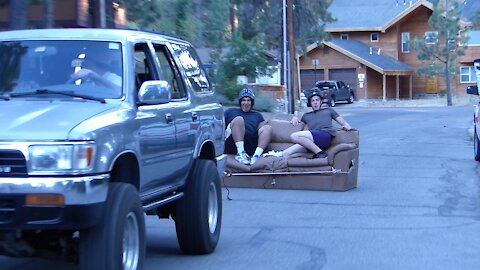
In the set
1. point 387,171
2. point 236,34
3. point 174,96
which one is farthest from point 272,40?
point 174,96

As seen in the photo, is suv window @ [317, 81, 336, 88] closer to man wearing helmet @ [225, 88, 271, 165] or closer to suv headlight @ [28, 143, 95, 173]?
man wearing helmet @ [225, 88, 271, 165]

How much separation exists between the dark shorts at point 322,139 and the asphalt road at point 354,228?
0.80m

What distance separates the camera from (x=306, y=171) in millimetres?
13289

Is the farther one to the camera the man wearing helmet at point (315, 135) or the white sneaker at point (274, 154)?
the white sneaker at point (274, 154)

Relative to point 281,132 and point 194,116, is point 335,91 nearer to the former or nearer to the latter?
point 281,132

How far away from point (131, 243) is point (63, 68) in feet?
5.21

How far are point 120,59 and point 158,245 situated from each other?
278 centimetres

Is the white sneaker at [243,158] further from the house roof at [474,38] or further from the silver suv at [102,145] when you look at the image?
the house roof at [474,38]

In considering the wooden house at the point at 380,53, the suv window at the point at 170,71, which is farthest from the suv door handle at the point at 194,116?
the wooden house at the point at 380,53

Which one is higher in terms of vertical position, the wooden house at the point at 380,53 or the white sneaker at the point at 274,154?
the wooden house at the point at 380,53

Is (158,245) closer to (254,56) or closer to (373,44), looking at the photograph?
(254,56)

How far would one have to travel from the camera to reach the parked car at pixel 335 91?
57.1m

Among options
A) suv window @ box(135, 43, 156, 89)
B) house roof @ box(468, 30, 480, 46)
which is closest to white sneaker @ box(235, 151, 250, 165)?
suv window @ box(135, 43, 156, 89)

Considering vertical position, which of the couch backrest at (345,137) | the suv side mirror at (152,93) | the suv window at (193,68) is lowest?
the couch backrest at (345,137)
